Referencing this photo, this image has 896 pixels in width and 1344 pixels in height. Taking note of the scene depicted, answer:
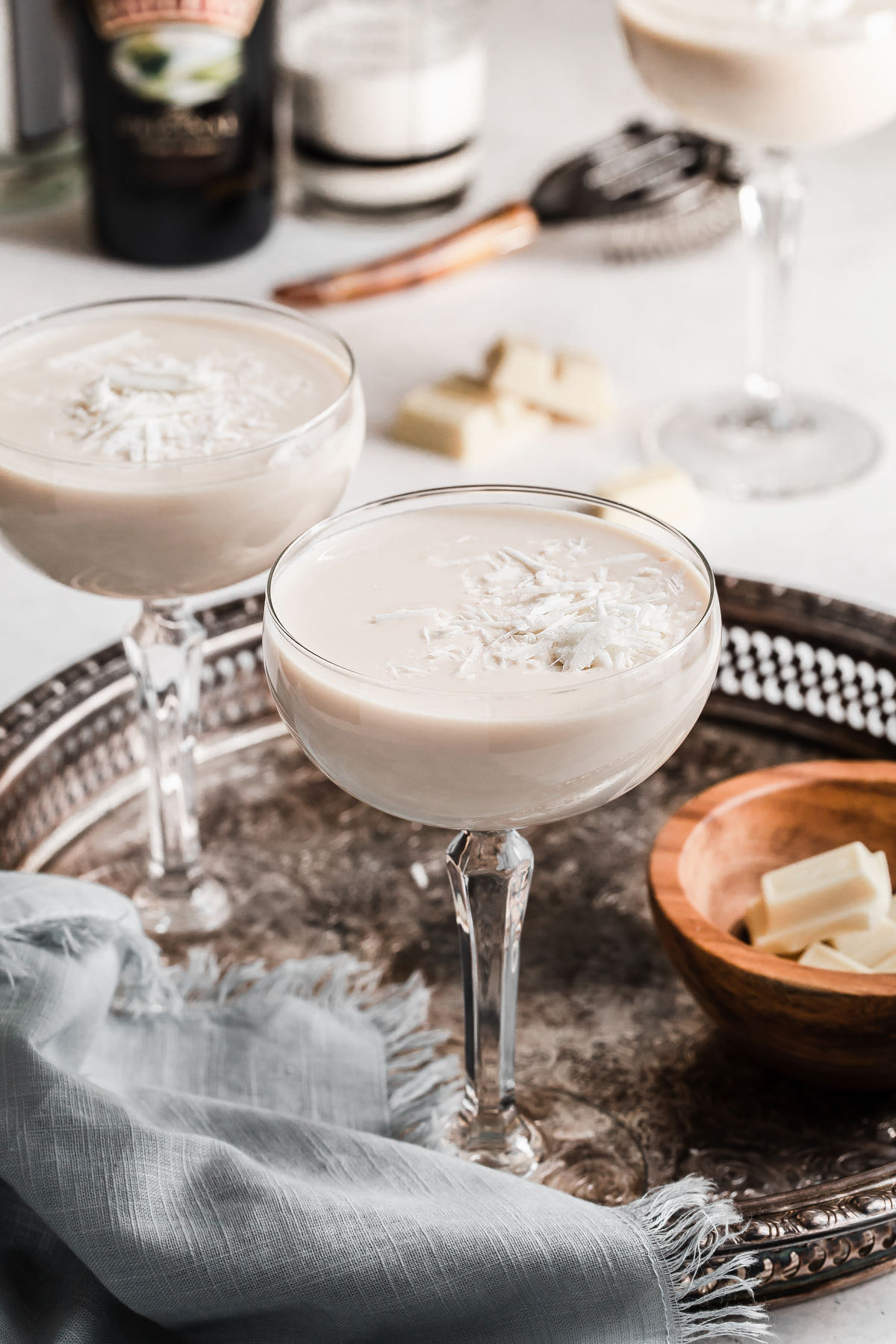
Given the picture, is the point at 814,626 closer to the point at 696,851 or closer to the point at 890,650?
the point at 890,650

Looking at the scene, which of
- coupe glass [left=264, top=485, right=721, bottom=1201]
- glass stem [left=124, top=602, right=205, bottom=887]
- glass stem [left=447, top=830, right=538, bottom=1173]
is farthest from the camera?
glass stem [left=124, top=602, right=205, bottom=887]

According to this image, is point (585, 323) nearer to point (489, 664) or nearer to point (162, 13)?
point (162, 13)

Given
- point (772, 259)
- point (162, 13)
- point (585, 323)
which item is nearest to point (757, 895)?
point (772, 259)

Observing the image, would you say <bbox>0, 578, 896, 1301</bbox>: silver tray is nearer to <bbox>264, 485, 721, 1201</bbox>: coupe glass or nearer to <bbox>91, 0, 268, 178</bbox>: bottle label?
<bbox>264, 485, 721, 1201</bbox>: coupe glass

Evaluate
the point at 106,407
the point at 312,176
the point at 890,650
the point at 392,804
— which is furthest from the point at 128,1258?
the point at 312,176

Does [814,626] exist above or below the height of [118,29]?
below

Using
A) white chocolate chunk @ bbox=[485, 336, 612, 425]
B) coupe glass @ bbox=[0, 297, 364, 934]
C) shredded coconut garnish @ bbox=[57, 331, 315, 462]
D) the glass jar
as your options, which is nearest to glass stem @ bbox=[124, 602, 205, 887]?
coupe glass @ bbox=[0, 297, 364, 934]

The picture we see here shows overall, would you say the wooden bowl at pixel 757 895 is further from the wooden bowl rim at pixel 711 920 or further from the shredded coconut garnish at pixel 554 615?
the shredded coconut garnish at pixel 554 615
